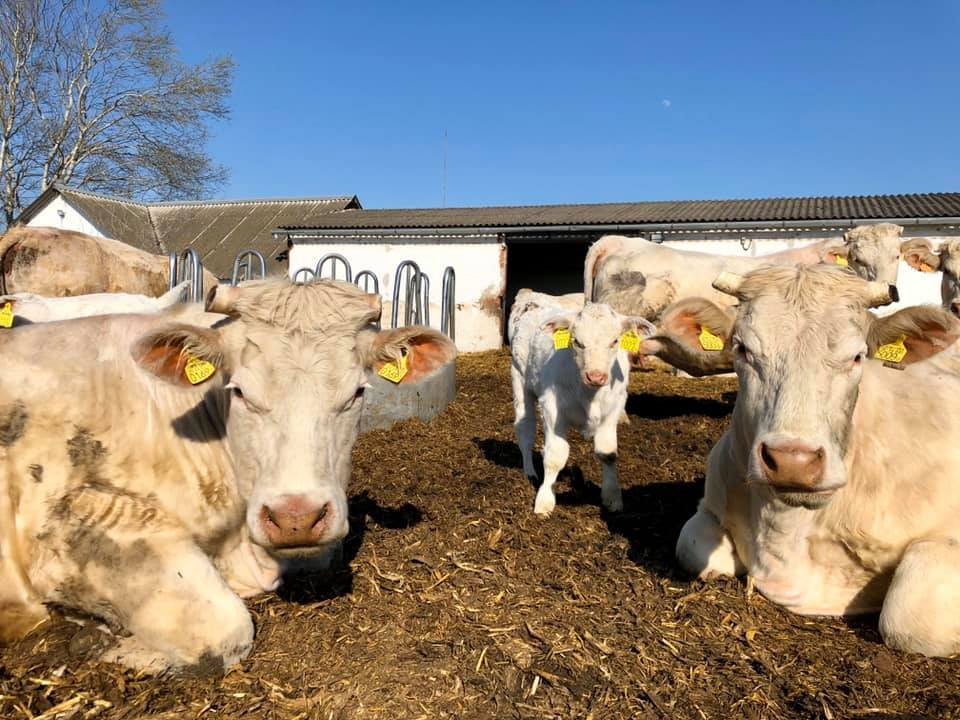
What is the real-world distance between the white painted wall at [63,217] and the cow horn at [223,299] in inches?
1213

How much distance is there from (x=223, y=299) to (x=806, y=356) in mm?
2632

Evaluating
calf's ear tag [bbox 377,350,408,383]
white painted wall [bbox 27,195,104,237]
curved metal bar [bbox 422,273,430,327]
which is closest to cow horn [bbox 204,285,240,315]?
calf's ear tag [bbox 377,350,408,383]

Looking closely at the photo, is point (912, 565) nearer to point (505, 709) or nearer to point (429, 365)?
point (505, 709)

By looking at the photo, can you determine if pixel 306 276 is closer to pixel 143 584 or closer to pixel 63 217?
pixel 143 584

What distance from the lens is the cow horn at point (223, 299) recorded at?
311 centimetres

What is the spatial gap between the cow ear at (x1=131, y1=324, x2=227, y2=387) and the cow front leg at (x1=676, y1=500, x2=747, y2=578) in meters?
2.78

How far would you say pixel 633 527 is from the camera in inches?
201

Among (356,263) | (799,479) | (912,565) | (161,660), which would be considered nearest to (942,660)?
(912,565)

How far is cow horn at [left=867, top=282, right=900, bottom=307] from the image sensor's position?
347 centimetres

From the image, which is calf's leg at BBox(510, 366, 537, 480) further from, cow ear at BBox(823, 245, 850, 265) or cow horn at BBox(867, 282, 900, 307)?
cow ear at BBox(823, 245, 850, 265)

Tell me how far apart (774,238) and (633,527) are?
14860 millimetres

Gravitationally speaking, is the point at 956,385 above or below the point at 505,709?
above

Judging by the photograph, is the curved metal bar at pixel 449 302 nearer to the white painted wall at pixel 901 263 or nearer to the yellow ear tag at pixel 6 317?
the white painted wall at pixel 901 263

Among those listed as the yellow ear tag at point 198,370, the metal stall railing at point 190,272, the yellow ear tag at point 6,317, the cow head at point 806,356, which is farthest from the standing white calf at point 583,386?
the yellow ear tag at point 6,317
